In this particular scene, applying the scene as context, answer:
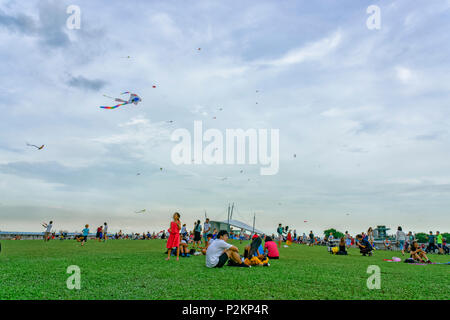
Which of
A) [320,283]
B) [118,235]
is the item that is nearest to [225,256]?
[320,283]

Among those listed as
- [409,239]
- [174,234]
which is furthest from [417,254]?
[409,239]

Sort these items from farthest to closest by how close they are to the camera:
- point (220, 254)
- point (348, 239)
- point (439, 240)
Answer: point (348, 239)
point (439, 240)
point (220, 254)

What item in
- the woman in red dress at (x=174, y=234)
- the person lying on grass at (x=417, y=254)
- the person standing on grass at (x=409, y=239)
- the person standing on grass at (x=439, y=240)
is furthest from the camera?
the person standing on grass at (x=409, y=239)

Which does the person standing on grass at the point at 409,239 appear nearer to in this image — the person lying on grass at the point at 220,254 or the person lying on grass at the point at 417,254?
the person lying on grass at the point at 417,254

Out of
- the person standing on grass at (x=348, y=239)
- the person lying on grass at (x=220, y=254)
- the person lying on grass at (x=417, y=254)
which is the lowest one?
the person standing on grass at (x=348, y=239)

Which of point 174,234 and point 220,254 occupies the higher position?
point 174,234

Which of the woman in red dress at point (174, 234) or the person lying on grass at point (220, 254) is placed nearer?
the person lying on grass at point (220, 254)

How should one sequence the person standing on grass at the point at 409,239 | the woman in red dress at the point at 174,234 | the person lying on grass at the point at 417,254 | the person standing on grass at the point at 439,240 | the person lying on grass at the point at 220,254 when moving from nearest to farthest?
the person lying on grass at the point at 220,254 → the woman in red dress at the point at 174,234 → the person lying on grass at the point at 417,254 → the person standing on grass at the point at 439,240 → the person standing on grass at the point at 409,239

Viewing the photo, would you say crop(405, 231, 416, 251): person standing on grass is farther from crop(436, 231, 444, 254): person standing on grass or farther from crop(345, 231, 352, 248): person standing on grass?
crop(345, 231, 352, 248): person standing on grass

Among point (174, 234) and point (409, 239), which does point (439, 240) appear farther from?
point (174, 234)

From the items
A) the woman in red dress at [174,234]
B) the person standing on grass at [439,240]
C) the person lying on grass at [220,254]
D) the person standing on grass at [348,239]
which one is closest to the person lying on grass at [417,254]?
the person lying on grass at [220,254]
